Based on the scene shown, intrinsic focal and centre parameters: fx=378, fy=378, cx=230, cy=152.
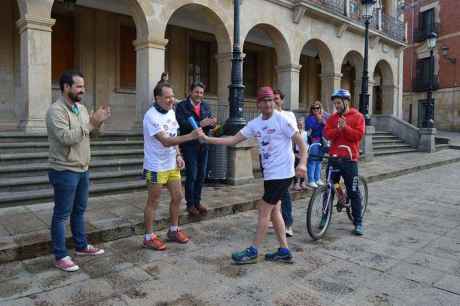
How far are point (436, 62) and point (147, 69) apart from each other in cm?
2703

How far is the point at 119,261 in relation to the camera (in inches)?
154

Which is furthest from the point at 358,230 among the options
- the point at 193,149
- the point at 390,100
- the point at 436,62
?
the point at 436,62

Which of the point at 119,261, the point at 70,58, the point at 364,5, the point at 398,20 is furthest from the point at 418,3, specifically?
the point at 119,261

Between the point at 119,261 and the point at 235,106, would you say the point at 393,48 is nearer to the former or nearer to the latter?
the point at 235,106

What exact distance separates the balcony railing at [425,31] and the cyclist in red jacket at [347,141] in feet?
96.1

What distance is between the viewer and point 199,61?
1359cm

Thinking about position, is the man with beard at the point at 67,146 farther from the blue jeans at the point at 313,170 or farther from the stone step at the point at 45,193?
the blue jeans at the point at 313,170

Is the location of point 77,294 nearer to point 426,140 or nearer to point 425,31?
point 426,140

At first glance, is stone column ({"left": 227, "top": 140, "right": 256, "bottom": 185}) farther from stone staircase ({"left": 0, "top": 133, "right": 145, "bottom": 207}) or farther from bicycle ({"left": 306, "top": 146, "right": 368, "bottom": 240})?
bicycle ({"left": 306, "top": 146, "right": 368, "bottom": 240})

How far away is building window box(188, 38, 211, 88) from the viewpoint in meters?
13.3

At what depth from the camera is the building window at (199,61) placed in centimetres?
1332

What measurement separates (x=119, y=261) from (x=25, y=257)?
39.4 inches

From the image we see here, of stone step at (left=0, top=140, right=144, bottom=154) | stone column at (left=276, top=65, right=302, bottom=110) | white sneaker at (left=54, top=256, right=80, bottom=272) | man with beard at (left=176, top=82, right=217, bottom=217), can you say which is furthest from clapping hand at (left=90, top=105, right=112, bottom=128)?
stone column at (left=276, top=65, right=302, bottom=110)

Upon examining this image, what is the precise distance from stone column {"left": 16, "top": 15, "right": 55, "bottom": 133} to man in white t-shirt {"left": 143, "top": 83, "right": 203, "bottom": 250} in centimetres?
433
